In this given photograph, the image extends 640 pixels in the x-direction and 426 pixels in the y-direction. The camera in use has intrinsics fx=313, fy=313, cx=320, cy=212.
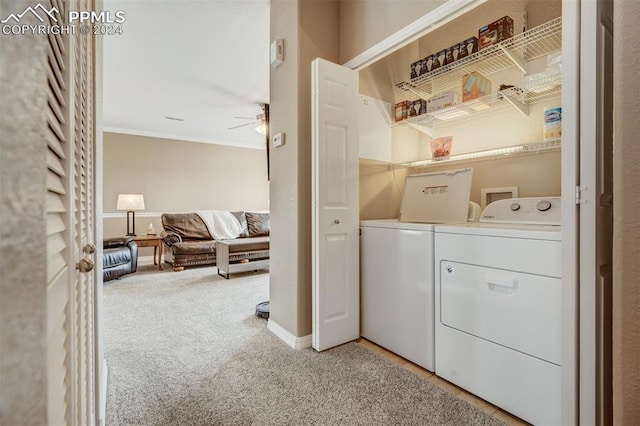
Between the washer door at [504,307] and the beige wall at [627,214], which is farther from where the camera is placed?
the washer door at [504,307]

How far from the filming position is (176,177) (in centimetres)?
637

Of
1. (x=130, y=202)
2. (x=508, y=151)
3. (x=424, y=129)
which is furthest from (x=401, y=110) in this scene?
(x=130, y=202)

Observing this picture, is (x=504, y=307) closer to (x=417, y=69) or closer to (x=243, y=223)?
(x=417, y=69)

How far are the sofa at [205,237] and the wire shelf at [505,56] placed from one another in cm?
314

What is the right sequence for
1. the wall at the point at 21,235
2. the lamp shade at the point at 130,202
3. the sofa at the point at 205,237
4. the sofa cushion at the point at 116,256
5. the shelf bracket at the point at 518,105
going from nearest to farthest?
the wall at the point at 21,235, the shelf bracket at the point at 518,105, the sofa cushion at the point at 116,256, the sofa at the point at 205,237, the lamp shade at the point at 130,202

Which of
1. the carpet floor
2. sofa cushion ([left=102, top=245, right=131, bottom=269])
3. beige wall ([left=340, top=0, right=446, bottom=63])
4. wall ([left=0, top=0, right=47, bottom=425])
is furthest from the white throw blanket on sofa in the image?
wall ([left=0, top=0, right=47, bottom=425])

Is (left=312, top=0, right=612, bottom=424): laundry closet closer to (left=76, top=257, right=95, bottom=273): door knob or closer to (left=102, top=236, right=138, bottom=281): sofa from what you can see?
(left=76, top=257, right=95, bottom=273): door knob

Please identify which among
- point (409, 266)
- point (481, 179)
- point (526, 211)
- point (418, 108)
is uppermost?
point (418, 108)

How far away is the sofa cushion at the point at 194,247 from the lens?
4773 mm

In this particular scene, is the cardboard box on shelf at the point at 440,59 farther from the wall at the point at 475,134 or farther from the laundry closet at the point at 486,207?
the wall at the point at 475,134

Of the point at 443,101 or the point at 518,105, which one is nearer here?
the point at 518,105

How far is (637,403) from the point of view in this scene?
1.18 ft

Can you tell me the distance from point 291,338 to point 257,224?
159 inches

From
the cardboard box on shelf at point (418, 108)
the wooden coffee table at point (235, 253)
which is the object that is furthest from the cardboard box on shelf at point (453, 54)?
the wooden coffee table at point (235, 253)
